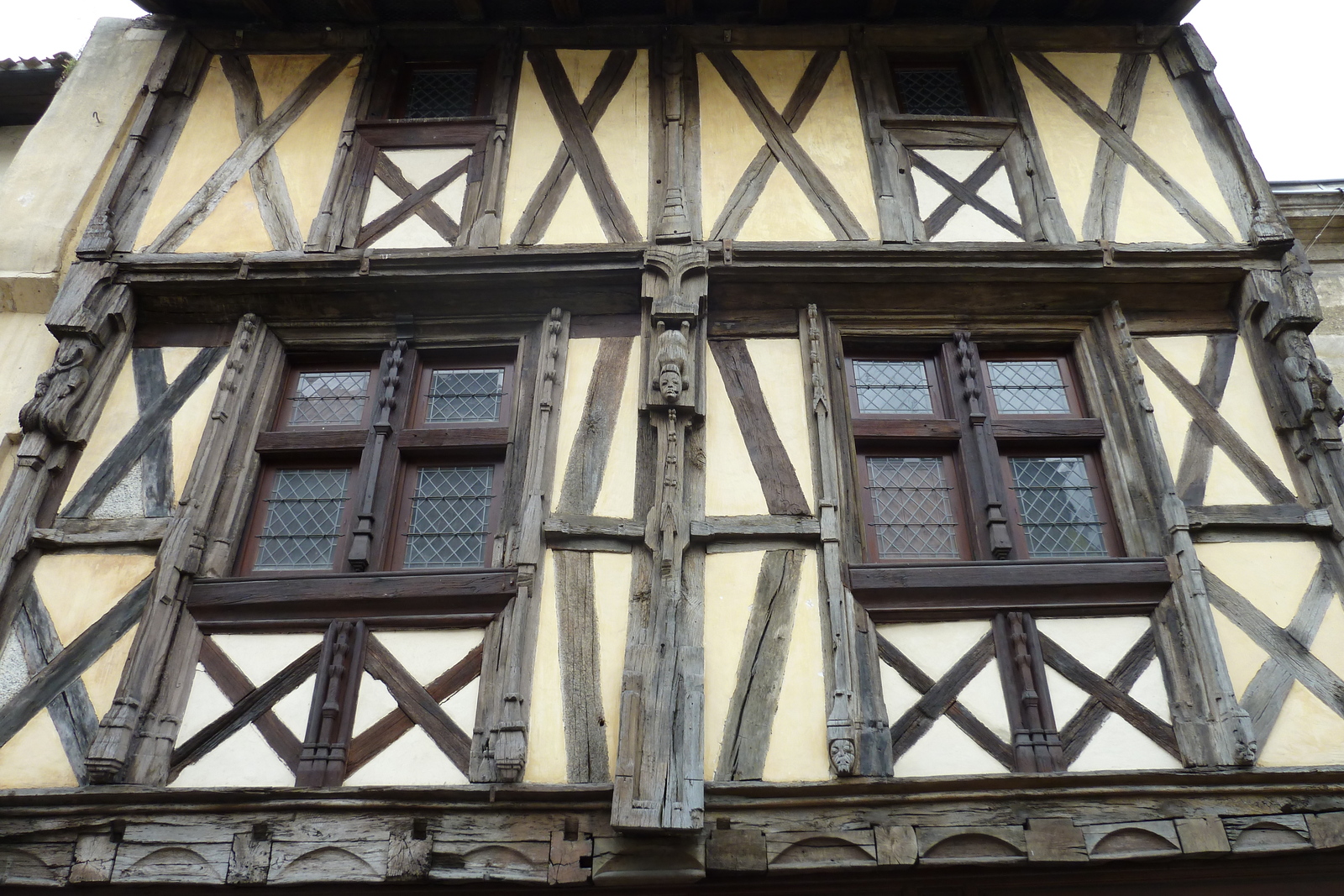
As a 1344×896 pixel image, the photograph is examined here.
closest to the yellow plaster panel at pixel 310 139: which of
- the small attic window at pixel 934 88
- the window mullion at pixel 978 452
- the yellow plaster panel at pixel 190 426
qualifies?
the yellow plaster panel at pixel 190 426

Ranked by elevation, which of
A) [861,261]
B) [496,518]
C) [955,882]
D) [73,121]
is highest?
[73,121]

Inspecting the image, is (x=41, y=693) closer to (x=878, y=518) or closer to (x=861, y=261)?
(x=878, y=518)

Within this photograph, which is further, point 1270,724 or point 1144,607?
point 1144,607

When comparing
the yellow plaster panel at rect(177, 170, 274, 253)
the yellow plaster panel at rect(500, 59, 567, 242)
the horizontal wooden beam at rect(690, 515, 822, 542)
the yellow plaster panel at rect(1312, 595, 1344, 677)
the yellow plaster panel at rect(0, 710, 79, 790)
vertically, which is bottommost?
the yellow plaster panel at rect(0, 710, 79, 790)

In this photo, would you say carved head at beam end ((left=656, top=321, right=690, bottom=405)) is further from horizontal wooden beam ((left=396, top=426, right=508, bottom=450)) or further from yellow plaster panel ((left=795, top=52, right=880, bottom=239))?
yellow plaster panel ((left=795, top=52, right=880, bottom=239))

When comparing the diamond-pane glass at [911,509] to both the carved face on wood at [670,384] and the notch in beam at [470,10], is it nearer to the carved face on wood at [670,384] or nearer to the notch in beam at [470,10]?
the carved face on wood at [670,384]

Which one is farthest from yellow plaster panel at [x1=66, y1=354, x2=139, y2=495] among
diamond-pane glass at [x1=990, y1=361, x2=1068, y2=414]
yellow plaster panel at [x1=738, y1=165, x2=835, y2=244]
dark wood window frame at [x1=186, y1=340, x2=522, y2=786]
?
diamond-pane glass at [x1=990, y1=361, x2=1068, y2=414]

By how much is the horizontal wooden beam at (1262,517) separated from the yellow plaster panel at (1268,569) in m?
0.08

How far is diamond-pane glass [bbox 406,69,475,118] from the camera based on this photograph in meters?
6.36

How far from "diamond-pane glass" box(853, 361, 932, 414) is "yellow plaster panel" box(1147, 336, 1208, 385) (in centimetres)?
118

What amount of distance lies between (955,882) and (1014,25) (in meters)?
5.00

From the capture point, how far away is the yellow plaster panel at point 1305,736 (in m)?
4.12

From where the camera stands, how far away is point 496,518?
4.94 metres

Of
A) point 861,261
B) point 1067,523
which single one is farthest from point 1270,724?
point 861,261
